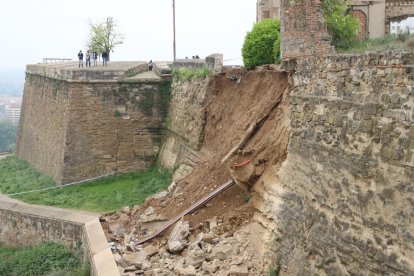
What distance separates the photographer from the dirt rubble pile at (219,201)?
966cm

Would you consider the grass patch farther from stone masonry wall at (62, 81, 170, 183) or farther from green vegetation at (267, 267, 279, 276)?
green vegetation at (267, 267, 279, 276)

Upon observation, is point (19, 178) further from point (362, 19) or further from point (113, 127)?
point (362, 19)

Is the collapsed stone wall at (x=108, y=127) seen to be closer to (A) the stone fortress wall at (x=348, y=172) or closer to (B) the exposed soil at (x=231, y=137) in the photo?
(B) the exposed soil at (x=231, y=137)

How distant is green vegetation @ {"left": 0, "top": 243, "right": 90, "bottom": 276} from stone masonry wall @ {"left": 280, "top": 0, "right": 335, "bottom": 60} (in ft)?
22.1

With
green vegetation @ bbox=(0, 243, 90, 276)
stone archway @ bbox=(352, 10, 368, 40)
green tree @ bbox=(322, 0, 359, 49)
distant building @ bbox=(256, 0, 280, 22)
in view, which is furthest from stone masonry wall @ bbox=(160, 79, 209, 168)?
green tree @ bbox=(322, 0, 359, 49)

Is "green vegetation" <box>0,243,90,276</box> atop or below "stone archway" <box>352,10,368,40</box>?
below

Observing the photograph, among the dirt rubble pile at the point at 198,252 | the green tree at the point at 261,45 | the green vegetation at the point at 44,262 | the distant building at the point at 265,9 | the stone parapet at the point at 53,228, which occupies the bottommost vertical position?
the green vegetation at the point at 44,262

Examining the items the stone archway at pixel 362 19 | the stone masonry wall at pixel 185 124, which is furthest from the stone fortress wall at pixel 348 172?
the stone masonry wall at pixel 185 124

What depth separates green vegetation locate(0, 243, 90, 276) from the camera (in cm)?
1354

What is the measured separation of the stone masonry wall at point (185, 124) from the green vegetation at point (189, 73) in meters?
0.15

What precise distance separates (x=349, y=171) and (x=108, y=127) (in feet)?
40.5

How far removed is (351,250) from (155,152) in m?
12.2

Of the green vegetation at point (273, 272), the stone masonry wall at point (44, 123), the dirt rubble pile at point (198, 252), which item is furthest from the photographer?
the stone masonry wall at point (44, 123)

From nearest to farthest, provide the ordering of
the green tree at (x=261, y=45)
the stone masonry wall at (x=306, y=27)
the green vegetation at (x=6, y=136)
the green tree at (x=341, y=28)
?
the stone masonry wall at (x=306, y=27) < the green tree at (x=341, y=28) < the green tree at (x=261, y=45) < the green vegetation at (x=6, y=136)
